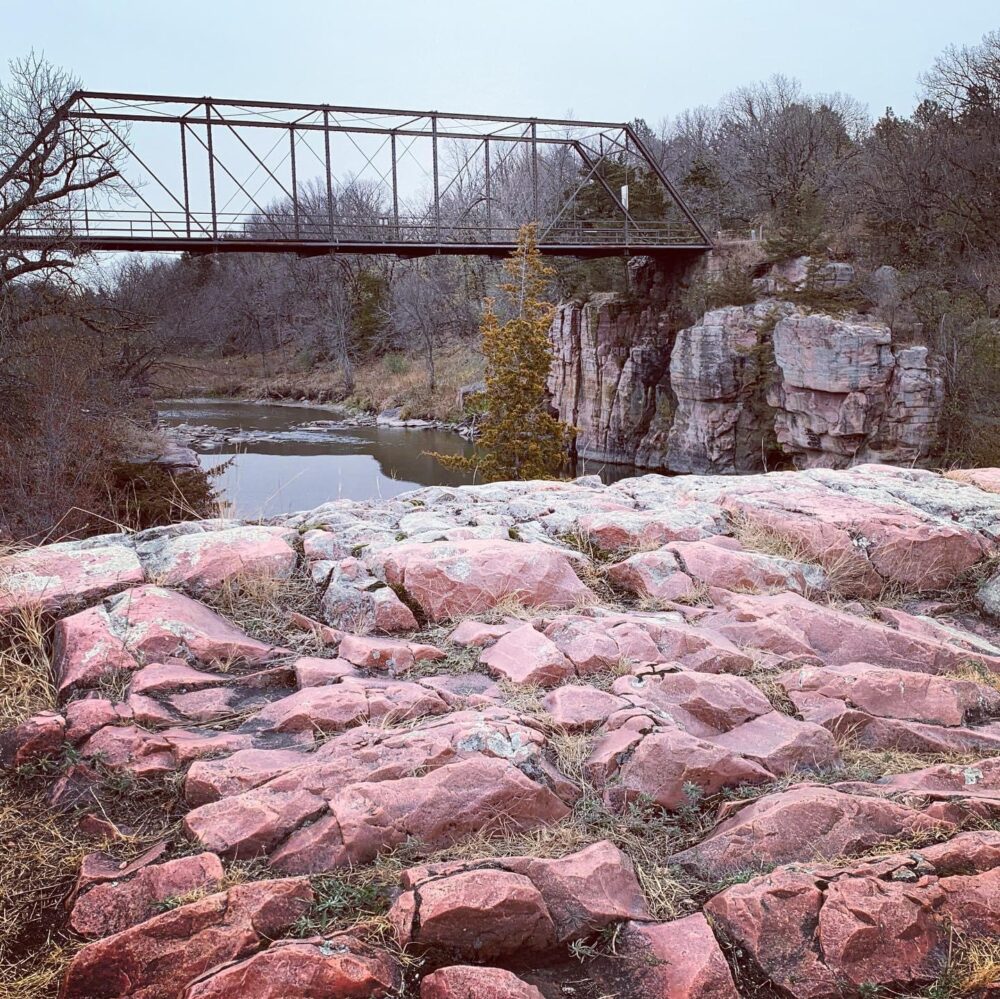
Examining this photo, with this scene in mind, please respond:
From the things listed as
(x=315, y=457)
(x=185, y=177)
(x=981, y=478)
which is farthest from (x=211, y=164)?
(x=981, y=478)

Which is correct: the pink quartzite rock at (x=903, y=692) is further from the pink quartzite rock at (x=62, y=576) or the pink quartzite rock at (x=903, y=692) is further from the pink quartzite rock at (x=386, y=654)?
the pink quartzite rock at (x=62, y=576)

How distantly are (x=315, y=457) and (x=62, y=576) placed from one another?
98.2ft

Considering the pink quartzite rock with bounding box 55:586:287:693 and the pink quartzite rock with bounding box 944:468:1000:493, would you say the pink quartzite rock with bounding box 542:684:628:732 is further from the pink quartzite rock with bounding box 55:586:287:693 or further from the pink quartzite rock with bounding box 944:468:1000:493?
the pink quartzite rock with bounding box 944:468:1000:493

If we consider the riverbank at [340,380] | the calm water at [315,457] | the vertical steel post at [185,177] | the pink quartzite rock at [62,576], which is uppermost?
the vertical steel post at [185,177]

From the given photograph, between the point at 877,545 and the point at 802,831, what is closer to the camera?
the point at 802,831

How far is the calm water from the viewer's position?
89.8 feet

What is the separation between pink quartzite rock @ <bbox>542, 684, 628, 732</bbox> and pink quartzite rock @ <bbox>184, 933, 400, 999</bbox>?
140cm

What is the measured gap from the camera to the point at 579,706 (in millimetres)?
3656

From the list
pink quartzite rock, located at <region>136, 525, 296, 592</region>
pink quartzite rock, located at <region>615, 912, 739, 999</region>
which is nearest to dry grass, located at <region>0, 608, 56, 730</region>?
pink quartzite rock, located at <region>136, 525, 296, 592</region>

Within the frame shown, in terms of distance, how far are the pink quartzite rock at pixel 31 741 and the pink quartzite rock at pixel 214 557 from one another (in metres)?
1.46

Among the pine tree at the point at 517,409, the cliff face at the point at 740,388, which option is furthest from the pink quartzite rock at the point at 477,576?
the cliff face at the point at 740,388

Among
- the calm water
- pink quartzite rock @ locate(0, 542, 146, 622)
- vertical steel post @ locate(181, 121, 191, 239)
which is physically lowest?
the calm water

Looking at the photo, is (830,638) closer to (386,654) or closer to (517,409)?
(386,654)

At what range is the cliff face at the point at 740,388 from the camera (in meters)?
23.5
